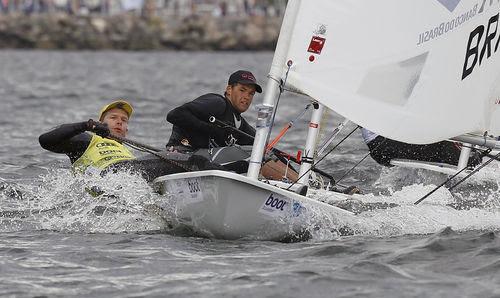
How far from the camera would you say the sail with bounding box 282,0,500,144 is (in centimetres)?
750

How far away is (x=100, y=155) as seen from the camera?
28.4ft

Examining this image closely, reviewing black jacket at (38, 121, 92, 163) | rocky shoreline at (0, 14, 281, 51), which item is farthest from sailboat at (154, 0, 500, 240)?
rocky shoreline at (0, 14, 281, 51)

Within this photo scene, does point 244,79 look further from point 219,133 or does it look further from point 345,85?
point 345,85

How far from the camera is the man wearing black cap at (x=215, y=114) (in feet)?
27.8

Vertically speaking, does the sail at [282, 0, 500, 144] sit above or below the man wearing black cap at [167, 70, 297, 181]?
above

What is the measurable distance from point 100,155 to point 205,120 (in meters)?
0.83

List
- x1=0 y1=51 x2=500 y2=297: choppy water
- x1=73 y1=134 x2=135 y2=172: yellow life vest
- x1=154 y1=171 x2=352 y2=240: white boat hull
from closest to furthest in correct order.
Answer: x1=0 y1=51 x2=500 y2=297: choppy water → x1=154 y1=171 x2=352 y2=240: white boat hull → x1=73 y1=134 x2=135 y2=172: yellow life vest

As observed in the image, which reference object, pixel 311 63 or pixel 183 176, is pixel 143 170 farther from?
pixel 311 63

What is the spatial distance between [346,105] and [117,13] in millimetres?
47732

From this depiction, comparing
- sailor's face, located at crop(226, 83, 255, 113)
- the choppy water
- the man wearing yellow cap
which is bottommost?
the choppy water

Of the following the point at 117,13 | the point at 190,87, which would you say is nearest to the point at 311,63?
the point at 190,87

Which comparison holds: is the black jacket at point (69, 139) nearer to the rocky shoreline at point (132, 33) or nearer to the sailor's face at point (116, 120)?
the sailor's face at point (116, 120)

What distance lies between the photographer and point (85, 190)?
8516 mm

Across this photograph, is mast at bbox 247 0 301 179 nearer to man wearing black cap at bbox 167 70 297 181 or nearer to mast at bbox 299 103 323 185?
mast at bbox 299 103 323 185
